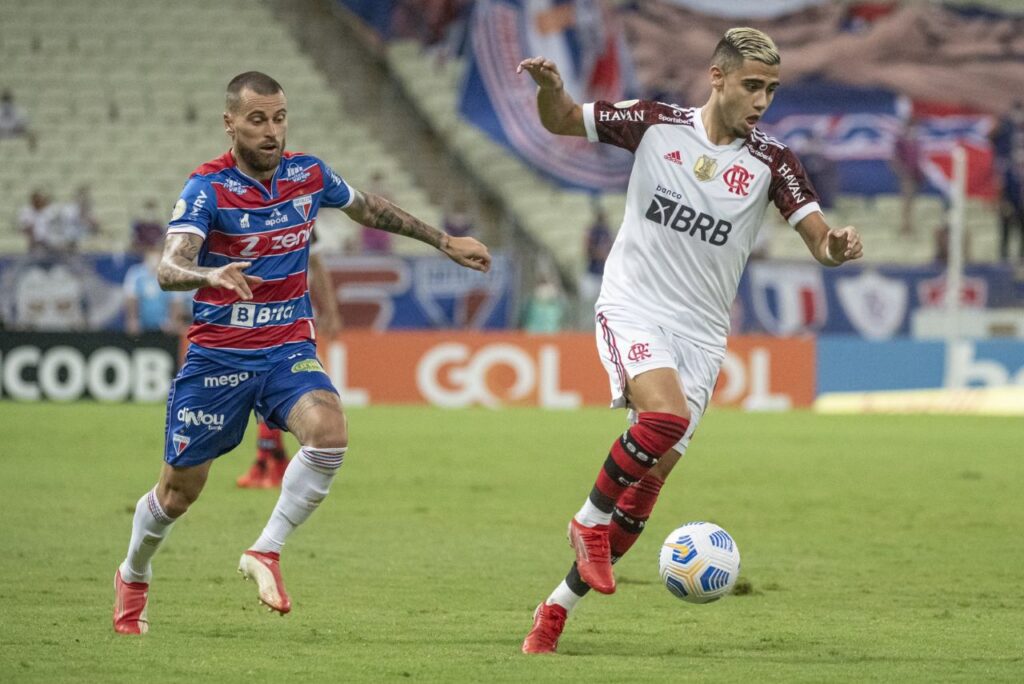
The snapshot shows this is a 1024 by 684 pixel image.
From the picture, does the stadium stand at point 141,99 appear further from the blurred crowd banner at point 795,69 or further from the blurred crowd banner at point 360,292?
the blurred crowd banner at point 360,292

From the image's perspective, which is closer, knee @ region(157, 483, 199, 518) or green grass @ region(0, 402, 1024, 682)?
green grass @ region(0, 402, 1024, 682)

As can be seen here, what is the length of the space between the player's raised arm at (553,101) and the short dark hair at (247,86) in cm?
106

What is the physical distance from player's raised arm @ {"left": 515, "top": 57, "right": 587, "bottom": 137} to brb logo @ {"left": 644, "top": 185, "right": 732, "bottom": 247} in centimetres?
46

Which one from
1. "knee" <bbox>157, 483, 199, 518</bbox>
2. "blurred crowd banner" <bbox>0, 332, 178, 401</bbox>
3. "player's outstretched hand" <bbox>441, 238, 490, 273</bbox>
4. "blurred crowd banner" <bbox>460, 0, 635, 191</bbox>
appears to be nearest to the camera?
"knee" <bbox>157, 483, 199, 518</bbox>

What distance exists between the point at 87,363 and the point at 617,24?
1202 cm

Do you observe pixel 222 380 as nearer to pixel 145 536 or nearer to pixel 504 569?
pixel 145 536

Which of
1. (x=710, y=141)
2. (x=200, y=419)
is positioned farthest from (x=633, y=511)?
(x=200, y=419)

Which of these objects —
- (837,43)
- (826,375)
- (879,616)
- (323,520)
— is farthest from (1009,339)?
(879,616)

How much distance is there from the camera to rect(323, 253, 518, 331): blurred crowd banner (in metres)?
24.9

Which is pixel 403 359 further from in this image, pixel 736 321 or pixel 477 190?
pixel 477 190

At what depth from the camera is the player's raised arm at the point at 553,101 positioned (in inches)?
281

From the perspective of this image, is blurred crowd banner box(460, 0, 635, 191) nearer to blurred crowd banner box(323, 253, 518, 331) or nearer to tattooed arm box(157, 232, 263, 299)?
blurred crowd banner box(323, 253, 518, 331)

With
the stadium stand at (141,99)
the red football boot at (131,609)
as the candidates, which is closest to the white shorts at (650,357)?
the red football boot at (131,609)

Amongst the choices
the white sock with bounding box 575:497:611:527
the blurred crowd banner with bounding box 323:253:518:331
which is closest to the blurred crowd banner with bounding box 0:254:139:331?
the blurred crowd banner with bounding box 323:253:518:331
